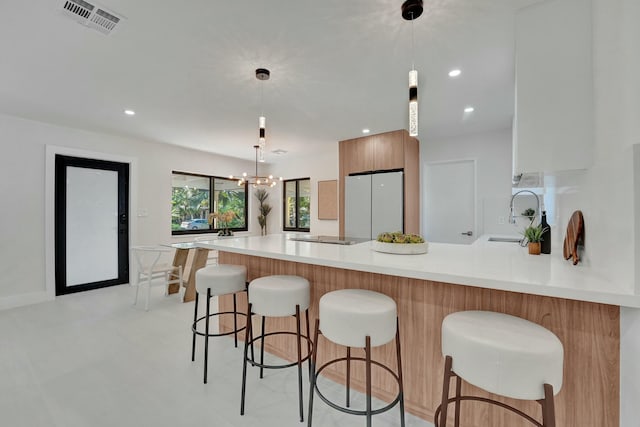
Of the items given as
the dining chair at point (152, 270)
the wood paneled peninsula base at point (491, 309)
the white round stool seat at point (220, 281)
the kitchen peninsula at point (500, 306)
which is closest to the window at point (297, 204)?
the dining chair at point (152, 270)

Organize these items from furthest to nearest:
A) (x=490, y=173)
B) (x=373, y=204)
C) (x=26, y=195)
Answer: (x=373, y=204), (x=490, y=173), (x=26, y=195)

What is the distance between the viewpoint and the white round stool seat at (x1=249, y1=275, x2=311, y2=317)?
172 centimetres

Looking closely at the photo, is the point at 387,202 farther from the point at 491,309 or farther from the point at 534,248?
the point at 491,309

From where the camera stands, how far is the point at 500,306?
54.6 inches

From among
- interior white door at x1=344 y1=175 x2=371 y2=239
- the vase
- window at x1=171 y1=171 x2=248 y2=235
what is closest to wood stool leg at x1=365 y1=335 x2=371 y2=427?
the vase

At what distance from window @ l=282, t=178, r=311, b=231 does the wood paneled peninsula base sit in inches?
169

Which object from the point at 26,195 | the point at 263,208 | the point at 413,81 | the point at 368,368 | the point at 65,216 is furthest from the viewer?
the point at 263,208

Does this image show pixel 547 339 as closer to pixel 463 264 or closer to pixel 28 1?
pixel 463 264

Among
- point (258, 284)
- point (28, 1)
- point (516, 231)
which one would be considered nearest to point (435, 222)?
point (516, 231)

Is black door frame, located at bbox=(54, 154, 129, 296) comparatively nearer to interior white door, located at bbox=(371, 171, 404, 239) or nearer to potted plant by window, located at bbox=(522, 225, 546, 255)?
interior white door, located at bbox=(371, 171, 404, 239)

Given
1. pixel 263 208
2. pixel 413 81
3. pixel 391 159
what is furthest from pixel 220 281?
pixel 263 208

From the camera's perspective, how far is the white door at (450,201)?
14.6 ft

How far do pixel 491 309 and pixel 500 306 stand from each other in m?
0.04

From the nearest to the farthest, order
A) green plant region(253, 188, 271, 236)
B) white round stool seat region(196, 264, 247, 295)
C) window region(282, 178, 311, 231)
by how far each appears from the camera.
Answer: white round stool seat region(196, 264, 247, 295)
window region(282, 178, 311, 231)
green plant region(253, 188, 271, 236)
